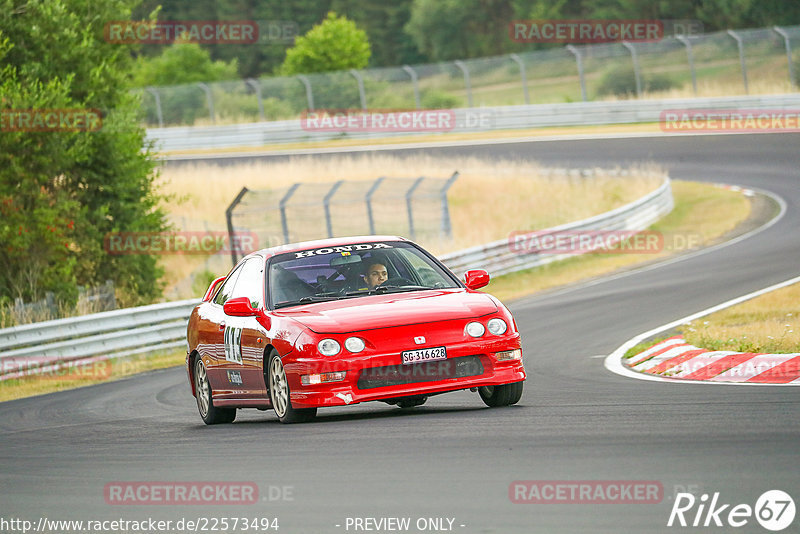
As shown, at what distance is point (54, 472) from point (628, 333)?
8728mm

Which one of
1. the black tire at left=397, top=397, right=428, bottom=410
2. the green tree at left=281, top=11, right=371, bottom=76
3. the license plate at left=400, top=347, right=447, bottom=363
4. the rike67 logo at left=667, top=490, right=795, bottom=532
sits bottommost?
the black tire at left=397, top=397, right=428, bottom=410

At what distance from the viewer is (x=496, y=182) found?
121 ft

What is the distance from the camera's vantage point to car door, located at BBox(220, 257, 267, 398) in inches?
386

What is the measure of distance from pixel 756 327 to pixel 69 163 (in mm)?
13860

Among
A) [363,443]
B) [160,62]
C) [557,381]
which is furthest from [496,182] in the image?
[160,62]

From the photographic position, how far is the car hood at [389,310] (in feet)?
29.7

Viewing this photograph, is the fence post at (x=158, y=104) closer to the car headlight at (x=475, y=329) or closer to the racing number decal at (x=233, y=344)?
the racing number decal at (x=233, y=344)

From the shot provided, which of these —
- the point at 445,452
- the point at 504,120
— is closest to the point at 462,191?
the point at 504,120

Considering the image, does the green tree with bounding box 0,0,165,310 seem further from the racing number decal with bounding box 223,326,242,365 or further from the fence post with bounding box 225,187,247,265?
the racing number decal with bounding box 223,326,242,365

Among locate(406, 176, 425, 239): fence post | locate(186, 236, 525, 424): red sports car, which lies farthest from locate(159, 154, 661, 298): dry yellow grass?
locate(186, 236, 525, 424): red sports car

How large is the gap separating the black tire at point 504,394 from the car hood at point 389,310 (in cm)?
59

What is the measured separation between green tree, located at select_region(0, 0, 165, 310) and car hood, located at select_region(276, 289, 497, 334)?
13.2m

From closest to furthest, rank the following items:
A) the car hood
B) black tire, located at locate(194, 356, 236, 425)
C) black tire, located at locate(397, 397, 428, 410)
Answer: the car hood
black tire, located at locate(397, 397, 428, 410)
black tire, located at locate(194, 356, 236, 425)

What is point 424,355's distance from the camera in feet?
29.3
